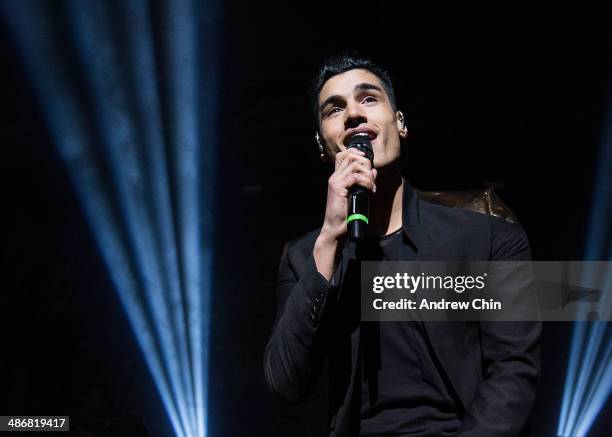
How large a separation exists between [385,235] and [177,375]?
1.94 m

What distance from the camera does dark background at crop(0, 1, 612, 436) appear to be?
3.43m

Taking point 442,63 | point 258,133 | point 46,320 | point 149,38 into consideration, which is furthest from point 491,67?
point 46,320

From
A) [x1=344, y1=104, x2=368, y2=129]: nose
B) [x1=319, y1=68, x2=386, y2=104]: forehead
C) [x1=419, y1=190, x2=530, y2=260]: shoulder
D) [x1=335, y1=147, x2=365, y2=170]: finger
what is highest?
[x1=319, y1=68, x2=386, y2=104]: forehead

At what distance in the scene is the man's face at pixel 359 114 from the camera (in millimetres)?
1440

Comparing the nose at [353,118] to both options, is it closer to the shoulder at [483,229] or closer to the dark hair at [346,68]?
the dark hair at [346,68]

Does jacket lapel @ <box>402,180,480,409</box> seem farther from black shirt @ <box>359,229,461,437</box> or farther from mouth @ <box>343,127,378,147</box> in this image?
mouth @ <box>343,127,378,147</box>

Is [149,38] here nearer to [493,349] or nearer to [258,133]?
[258,133]

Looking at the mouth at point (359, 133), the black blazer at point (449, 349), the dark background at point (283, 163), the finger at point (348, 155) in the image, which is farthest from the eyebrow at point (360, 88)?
the dark background at point (283, 163)

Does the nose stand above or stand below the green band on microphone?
above

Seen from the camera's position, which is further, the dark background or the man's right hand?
the dark background

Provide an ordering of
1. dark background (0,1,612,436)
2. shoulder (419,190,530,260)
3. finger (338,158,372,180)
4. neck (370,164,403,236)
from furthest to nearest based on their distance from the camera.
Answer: dark background (0,1,612,436), neck (370,164,403,236), shoulder (419,190,530,260), finger (338,158,372,180)

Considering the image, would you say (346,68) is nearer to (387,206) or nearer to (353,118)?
(353,118)

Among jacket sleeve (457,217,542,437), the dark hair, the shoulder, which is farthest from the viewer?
the dark hair

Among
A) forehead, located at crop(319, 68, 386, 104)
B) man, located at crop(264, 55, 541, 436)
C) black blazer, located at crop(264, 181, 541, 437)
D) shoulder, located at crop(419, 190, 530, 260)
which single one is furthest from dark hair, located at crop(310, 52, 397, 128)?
black blazer, located at crop(264, 181, 541, 437)
